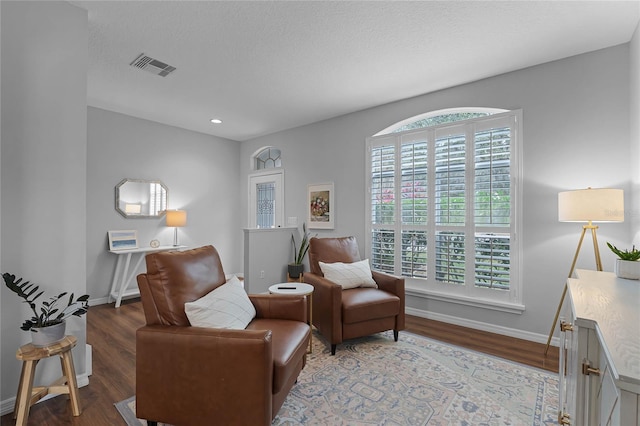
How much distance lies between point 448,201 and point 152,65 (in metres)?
3.40

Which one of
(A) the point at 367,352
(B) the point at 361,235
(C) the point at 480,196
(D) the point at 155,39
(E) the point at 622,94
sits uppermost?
(D) the point at 155,39

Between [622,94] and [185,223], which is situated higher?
[622,94]

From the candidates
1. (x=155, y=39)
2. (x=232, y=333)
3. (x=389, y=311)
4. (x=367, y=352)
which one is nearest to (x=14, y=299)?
(x=232, y=333)

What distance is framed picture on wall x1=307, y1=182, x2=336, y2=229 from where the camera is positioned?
4.41 m

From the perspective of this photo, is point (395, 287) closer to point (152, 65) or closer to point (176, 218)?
point (152, 65)

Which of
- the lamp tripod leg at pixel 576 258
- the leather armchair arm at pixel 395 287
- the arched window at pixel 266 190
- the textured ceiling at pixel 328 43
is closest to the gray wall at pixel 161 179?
the arched window at pixel 266 190

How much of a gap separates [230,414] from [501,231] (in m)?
2.88

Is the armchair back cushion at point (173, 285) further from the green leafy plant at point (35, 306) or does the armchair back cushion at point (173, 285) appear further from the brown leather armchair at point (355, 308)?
the brown leather armchair at point (355, 308)

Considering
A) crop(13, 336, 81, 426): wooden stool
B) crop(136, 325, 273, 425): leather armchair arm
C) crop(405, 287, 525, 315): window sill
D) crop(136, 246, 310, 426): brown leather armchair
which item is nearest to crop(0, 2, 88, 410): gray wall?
crop(13, 336, 81, 426): wooden stool

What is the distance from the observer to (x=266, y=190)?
5.57 metres

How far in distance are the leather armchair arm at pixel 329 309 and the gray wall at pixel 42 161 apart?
1.83 meters

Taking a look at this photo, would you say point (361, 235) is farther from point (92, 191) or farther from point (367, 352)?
point (92, 191)

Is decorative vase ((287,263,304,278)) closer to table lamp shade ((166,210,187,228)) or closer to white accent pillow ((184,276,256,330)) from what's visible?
table lamp shade ((166,210,187,228))

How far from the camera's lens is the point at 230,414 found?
1.49 m
